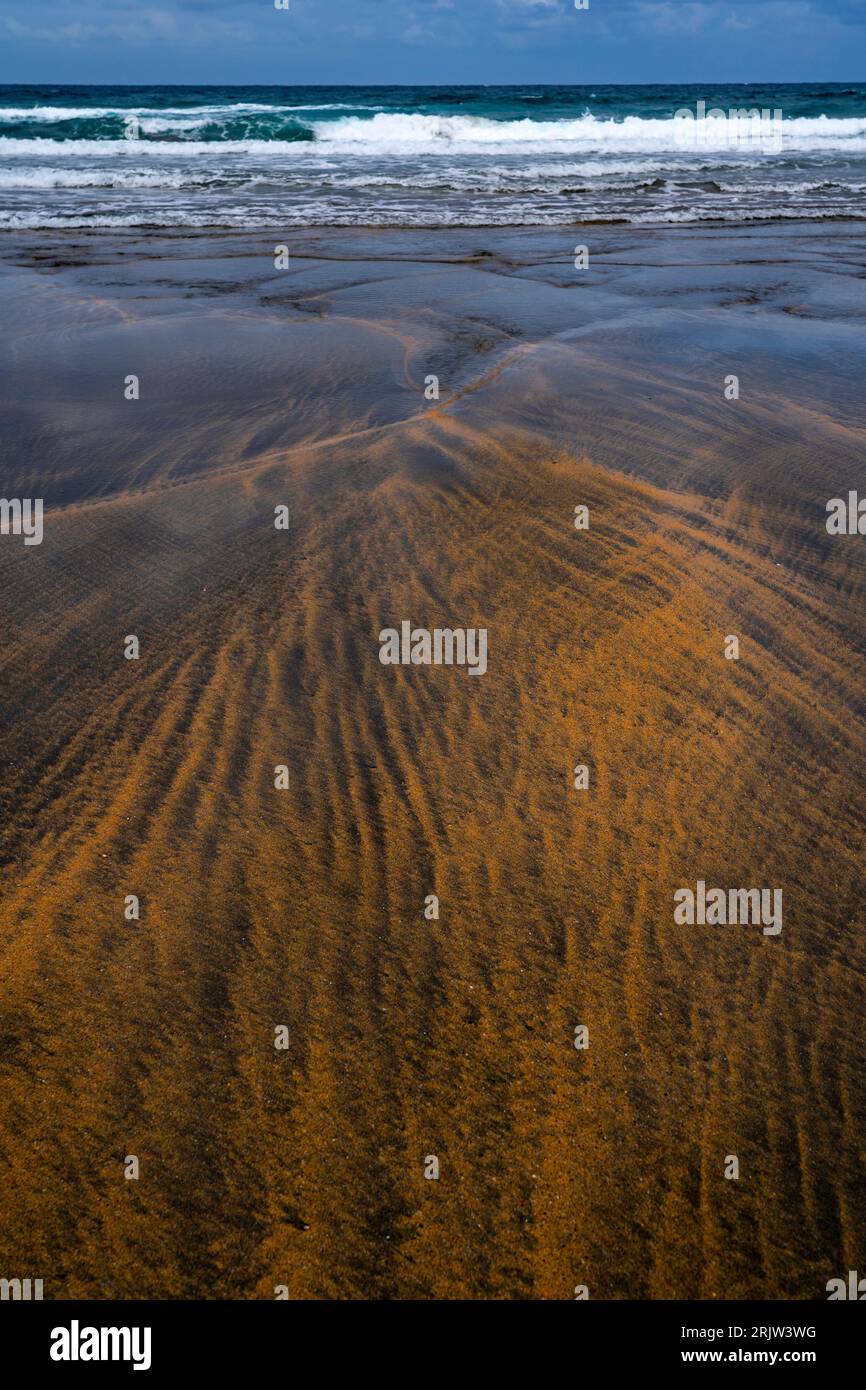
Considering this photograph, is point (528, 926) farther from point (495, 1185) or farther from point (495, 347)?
point (495, 347)

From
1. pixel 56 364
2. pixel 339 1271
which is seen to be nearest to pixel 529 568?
pixel 339 1271

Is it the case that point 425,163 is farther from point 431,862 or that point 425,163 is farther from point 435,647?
point 431,862

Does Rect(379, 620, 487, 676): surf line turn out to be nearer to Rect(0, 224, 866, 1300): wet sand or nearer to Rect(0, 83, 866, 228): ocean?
Rect(0, 224, 866, 1300): wet sand

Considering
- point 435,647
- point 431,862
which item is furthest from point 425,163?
point 431,862

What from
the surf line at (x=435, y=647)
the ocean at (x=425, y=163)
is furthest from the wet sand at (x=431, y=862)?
the ocean at (x=425, y=163)

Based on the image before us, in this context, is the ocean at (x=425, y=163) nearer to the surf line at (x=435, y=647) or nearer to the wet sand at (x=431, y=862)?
the wet sand at (x=431, y=862)
